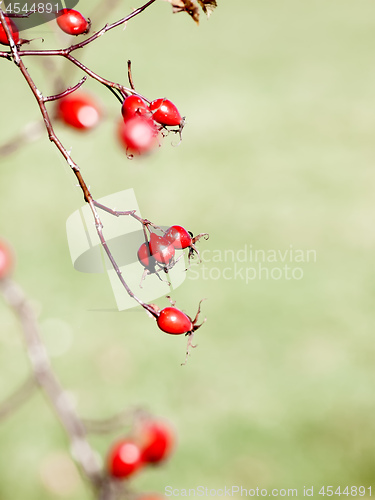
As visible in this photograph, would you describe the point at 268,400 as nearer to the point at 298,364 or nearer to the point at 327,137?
the point at 298,364

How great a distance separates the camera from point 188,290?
3.97 metres

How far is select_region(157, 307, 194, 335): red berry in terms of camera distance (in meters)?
0.89

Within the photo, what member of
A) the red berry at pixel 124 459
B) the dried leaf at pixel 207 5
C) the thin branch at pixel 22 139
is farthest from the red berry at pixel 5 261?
the dried leaf at pixel 207 5

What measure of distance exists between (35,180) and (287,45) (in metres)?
5.05

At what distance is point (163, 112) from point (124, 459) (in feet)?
3.19

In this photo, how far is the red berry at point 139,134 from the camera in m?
0.84

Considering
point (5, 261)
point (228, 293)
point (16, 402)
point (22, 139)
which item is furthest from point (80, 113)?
point (228, 293)

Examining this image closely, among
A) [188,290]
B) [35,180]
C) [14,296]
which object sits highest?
[14,296]

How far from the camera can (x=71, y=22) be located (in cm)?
87

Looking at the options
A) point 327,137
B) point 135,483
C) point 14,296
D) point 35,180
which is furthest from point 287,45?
point 14,296

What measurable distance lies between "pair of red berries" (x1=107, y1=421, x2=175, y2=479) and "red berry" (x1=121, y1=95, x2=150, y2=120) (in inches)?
37.5

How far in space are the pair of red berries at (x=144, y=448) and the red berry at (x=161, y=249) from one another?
0.76 m

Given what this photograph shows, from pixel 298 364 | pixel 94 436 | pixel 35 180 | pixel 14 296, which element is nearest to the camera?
pixel 14 296

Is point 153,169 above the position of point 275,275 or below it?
above
